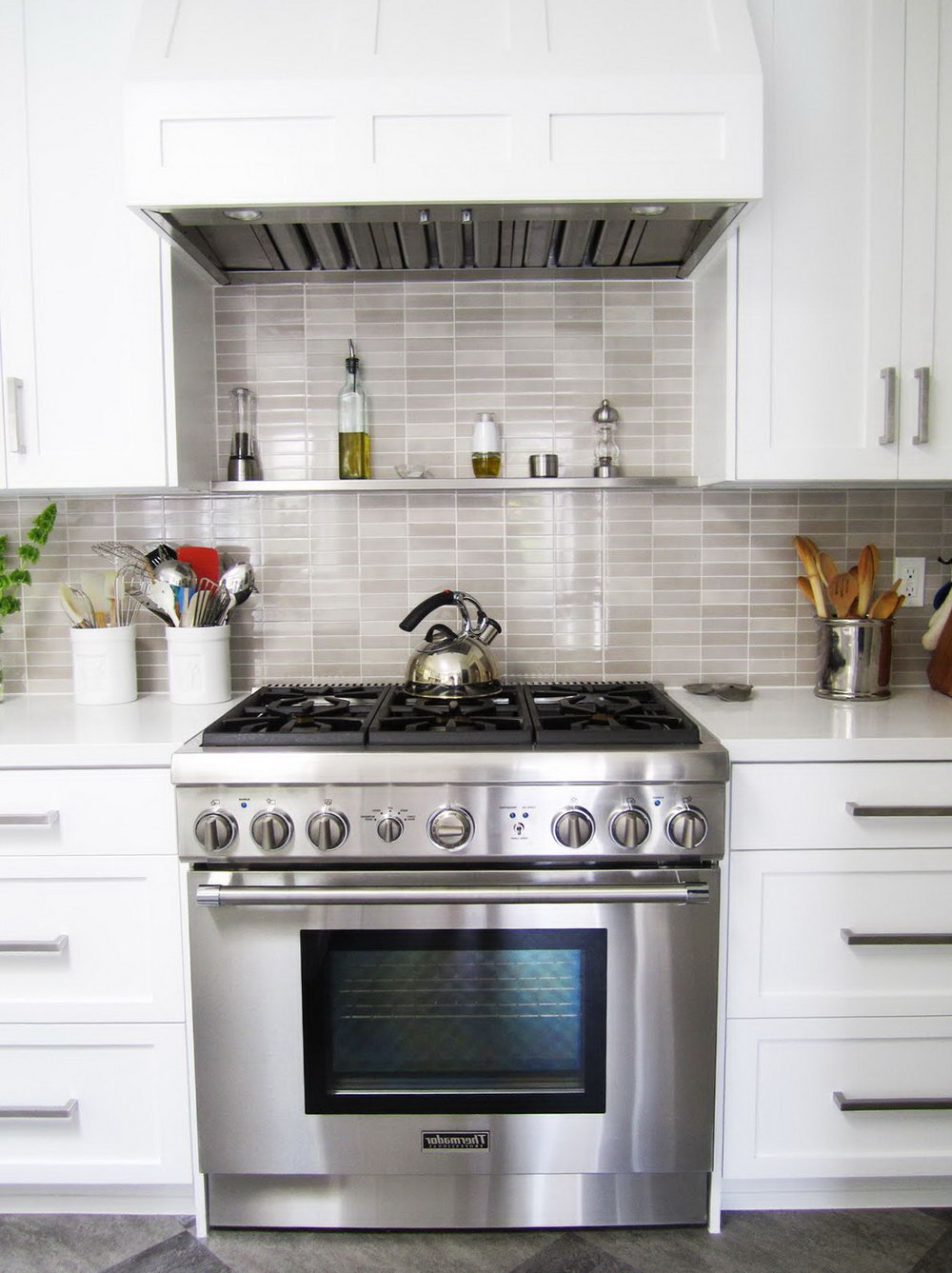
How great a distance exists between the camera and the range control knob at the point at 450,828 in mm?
1646

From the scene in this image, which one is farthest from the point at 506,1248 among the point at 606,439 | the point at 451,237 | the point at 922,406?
the point at 451,237

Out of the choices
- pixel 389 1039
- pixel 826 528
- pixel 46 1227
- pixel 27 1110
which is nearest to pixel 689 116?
pixel 826 528

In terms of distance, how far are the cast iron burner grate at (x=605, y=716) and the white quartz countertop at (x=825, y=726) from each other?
0.28 feet

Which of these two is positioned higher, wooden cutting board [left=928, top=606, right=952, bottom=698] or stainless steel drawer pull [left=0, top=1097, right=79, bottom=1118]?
wooden cutting board [left=928, top=606, right=952, bottom=698]

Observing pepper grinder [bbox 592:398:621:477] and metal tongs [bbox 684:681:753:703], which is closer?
metal tongs [bbox 684:681:753:703]

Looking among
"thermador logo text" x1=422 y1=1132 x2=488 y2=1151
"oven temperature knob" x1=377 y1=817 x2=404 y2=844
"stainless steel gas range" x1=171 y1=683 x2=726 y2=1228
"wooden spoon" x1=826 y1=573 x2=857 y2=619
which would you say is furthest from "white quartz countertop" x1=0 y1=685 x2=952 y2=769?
"thermador logo text" x1=422 y1=1132 x2=488 y2=1151

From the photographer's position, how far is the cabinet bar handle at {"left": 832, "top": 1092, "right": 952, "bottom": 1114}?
1756mm

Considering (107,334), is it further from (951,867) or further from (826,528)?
(951,867)

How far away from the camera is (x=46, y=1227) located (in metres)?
1.81

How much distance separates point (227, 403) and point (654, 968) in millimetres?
1603

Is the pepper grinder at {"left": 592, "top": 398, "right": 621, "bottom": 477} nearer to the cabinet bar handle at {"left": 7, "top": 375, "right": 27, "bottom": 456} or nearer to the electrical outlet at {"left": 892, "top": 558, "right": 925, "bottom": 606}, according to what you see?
the electrical outlet at {"left": 892, "top": 558, "right": 925, "bottom": 606}

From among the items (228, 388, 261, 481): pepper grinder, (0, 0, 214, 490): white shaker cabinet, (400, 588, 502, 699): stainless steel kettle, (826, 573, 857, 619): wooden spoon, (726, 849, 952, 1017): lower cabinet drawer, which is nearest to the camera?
(726, 849, 952, 1017): lower cabinet drawer

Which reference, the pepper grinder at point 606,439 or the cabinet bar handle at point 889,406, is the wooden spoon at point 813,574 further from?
the pepper grinder at point 606,439

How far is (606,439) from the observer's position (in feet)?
7.23
